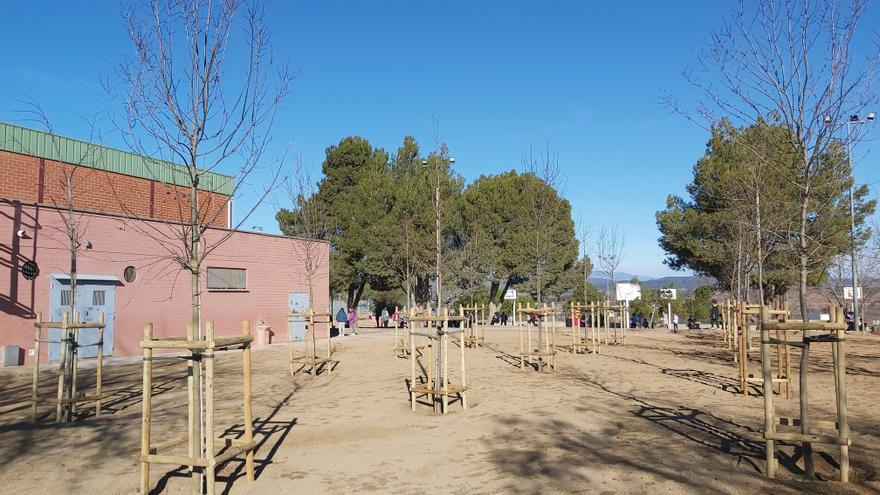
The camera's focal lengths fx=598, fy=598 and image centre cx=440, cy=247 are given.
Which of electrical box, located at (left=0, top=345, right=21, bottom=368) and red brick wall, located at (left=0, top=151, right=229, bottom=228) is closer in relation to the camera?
electrical box, located at (left=0, top=345, right=21, bottom=368)

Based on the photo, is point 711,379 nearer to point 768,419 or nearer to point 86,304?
point 768,419

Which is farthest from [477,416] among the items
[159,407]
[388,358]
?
[388,358]

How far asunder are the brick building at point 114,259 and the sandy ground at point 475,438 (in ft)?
14.6

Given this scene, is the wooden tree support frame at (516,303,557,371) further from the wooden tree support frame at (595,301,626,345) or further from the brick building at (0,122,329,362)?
the brick building at (0,122,329,362)

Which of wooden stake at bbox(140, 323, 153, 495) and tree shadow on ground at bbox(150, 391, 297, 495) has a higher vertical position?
wooden stake at bbox(140, 323, 153, 495)

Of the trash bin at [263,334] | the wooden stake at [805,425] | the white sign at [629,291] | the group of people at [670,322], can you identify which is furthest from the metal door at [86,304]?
the white sign at [629,291]

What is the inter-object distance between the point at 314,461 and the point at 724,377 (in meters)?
10.2

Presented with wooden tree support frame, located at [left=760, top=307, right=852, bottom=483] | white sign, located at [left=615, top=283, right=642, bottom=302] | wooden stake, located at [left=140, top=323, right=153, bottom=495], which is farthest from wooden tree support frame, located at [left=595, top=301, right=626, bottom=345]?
white sign, located at [left=615, top=283, right=642, bottom=302]

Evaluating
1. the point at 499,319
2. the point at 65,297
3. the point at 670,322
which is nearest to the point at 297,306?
the point at 65,297

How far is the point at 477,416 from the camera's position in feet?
30.7

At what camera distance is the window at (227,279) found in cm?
2286

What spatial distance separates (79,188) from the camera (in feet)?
74.6

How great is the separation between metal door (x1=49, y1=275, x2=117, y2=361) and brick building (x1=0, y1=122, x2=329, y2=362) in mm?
33

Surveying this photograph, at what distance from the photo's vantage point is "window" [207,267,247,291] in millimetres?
22859
